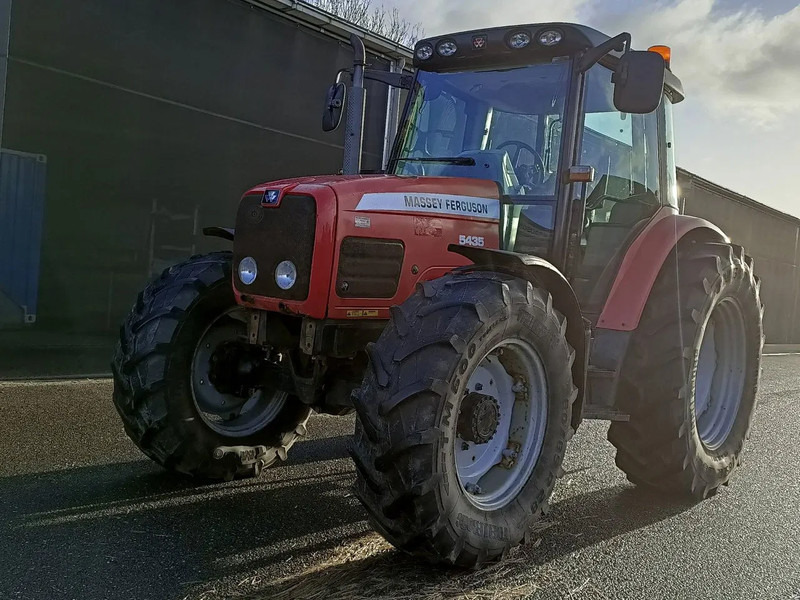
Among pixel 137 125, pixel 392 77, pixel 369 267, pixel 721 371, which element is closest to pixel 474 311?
pixel 369 267

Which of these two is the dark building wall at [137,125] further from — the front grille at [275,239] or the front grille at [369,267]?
the front grille at [369,267]

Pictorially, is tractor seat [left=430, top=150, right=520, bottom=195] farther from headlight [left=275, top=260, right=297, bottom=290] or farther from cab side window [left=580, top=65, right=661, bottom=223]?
headlight [left=275, top=260, right=297, bottom=290]

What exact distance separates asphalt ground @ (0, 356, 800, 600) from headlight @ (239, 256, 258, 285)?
1139 millimetres

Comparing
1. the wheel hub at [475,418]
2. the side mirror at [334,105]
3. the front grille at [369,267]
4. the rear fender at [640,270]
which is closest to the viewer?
the wheel hub at [475,418]

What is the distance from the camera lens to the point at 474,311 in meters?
2.90

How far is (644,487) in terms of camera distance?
4.52 metres

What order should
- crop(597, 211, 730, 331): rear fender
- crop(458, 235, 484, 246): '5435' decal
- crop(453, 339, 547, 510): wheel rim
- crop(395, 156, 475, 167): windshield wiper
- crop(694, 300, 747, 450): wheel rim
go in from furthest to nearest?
1. crop(694, 300, 747, 450): wheel rim
2. crop(597, 211, 730, 331): rear fender
3. crop(395, 156, 475, 167): windshield wiper
4. crop(458, 235, 484, 246): '5435' decal
5. crop(453, 339, 547, 510): wheel rim

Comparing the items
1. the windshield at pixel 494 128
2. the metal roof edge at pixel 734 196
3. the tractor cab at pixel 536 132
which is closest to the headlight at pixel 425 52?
the tractor cab at pixel 536 132

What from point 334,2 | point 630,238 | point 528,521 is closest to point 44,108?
point 630,238

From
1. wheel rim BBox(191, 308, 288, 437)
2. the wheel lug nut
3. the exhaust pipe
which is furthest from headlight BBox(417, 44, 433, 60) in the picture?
the wheel lug nut

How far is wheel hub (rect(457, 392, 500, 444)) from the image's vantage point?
314 centimetres

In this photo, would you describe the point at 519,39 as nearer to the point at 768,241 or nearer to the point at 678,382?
the point at 678,382

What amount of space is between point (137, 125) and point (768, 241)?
17970 millimetres

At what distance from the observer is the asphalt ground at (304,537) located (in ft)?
9.36
